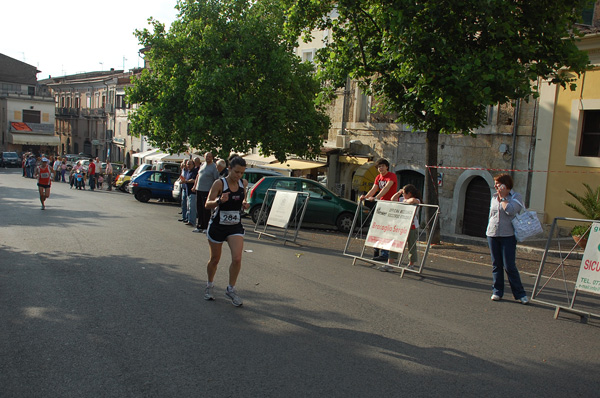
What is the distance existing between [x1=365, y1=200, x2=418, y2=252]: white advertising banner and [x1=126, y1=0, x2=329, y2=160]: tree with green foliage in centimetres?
1263

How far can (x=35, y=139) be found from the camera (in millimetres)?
74812

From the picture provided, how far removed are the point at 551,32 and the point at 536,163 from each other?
6.28 metres

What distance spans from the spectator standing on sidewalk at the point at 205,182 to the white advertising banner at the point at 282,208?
1538 mm

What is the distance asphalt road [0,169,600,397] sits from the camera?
15.5 ft

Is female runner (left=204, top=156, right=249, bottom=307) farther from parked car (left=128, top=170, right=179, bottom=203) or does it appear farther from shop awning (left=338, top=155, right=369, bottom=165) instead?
parked car (left=128, top=170, right=179, bottom=203)

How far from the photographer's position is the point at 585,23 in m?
16.3

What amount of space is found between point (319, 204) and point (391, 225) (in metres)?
7.11

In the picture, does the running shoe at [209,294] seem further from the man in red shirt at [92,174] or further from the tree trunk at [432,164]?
the man in red shirt at [92,174]

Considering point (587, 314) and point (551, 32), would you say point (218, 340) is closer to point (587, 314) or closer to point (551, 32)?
point (587, 314)

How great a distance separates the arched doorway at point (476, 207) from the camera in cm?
1967

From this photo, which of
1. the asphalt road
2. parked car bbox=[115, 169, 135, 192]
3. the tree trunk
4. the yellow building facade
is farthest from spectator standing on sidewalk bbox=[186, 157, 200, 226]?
parked car bbox=[115, 169, 135, 192]

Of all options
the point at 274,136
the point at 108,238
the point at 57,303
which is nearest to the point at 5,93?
the point at 274,136

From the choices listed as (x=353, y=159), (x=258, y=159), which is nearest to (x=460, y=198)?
(x=353, y=159)

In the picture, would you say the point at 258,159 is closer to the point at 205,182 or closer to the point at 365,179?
the point at 365,179
